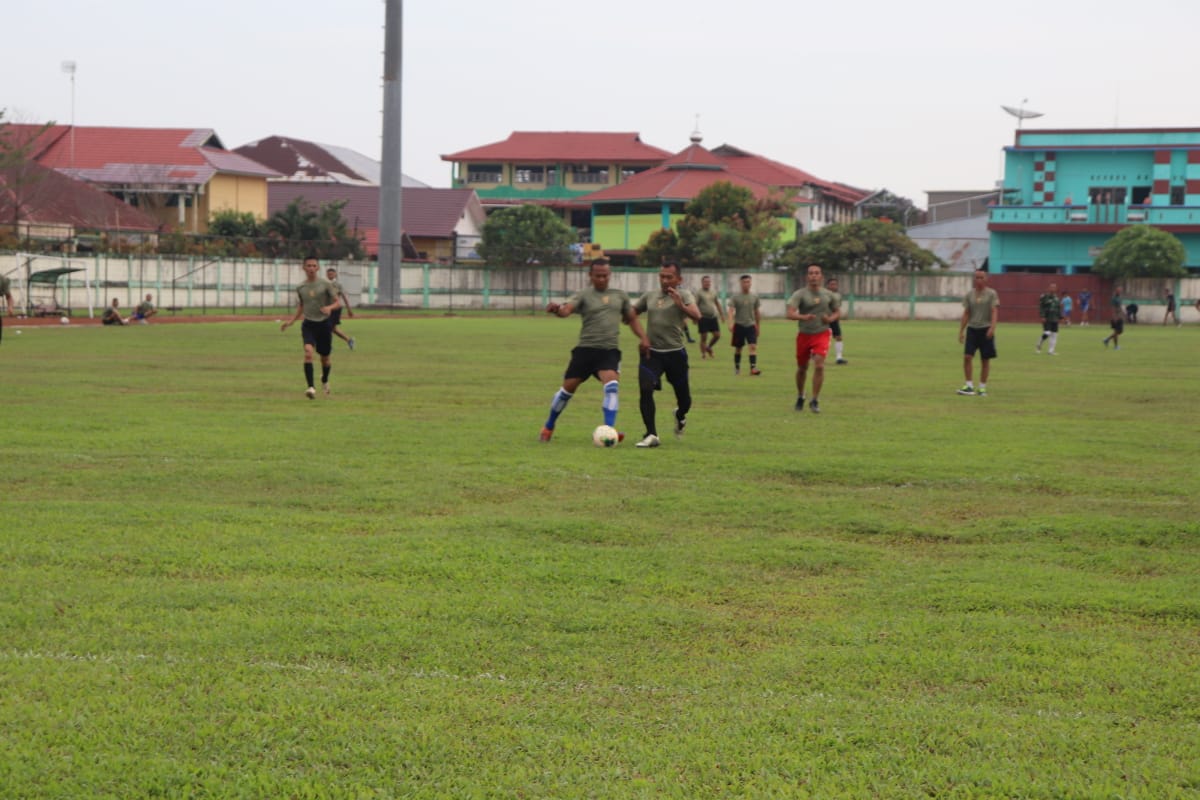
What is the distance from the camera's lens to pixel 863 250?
65.9 metres

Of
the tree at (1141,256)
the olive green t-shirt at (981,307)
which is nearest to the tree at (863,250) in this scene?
the tree at (1141,256)

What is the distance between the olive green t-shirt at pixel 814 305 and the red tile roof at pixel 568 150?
8032 cm

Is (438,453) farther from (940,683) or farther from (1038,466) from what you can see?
(940,683)

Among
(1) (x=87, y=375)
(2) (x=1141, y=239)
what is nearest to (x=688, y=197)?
(2) (x=1141, y=239)

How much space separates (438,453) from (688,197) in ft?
233

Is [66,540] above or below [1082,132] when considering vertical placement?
below

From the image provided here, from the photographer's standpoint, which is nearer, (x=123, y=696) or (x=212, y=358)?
(x=123, y=696)

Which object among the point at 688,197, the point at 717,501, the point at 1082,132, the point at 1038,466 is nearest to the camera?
the point at 717,501

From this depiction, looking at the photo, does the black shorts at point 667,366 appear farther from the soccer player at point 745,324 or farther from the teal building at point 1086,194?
the teal building at point 1086,194

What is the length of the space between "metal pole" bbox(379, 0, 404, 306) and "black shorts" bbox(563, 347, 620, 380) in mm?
46279

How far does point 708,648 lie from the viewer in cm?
655

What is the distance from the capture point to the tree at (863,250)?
6588cm

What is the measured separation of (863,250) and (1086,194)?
14072 millimetres

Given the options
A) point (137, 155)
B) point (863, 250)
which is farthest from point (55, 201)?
point (863, 250)
